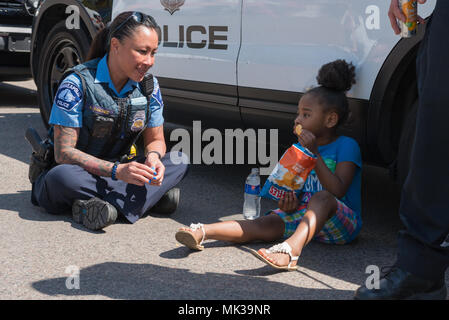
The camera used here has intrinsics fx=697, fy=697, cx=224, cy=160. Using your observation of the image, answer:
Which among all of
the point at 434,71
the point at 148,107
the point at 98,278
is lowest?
the point at 98,278

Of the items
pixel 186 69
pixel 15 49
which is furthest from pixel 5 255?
pixel 15 49

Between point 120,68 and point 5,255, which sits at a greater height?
point 120,68

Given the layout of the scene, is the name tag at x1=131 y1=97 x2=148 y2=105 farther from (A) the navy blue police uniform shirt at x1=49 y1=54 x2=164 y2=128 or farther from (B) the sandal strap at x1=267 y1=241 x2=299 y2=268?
(B) the sandal strap at x1=267 y1=241 x2=299 y2=268

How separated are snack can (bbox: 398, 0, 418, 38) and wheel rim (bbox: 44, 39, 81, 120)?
3.07 meters

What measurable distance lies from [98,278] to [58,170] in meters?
0.97

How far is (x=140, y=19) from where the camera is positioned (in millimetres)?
3635

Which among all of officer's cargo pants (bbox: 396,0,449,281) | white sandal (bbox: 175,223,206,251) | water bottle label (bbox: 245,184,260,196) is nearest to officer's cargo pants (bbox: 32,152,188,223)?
water bottle label (bbox: 245,184,260,196)

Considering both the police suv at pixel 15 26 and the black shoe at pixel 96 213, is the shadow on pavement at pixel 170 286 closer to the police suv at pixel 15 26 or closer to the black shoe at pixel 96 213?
the black shoe at pixel 96 213

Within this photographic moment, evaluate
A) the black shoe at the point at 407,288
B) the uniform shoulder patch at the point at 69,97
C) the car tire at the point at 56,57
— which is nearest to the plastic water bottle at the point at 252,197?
the uniform shoulder patch at the point at 69,97

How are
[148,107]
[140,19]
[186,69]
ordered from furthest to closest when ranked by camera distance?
[186,69], [148,107], [140,19]

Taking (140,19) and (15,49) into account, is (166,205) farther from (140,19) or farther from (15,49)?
(15,49)

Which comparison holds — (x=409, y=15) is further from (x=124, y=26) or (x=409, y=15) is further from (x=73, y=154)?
(x=73, y=154)

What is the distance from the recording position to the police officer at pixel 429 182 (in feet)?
7.52

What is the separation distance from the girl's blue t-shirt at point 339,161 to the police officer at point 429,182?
973mm
